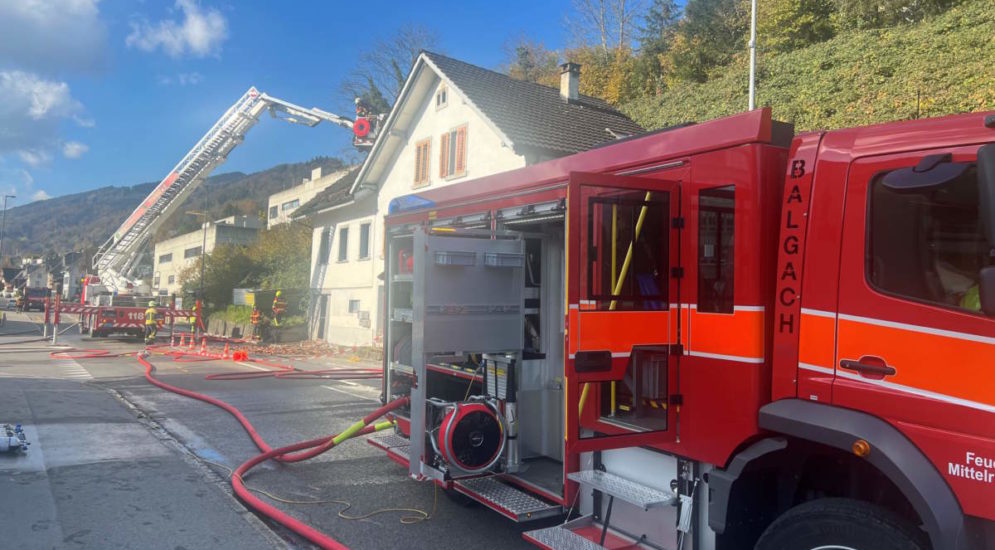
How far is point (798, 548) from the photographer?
3137 millimetres

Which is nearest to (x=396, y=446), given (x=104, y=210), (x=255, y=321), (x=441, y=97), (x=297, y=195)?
(x=441, y=97)

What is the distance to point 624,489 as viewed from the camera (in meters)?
4.18

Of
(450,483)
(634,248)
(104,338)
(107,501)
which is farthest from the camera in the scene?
(104,338)

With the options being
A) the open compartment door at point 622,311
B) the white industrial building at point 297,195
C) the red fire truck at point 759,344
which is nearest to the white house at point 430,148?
the red fire truck at point 759,344

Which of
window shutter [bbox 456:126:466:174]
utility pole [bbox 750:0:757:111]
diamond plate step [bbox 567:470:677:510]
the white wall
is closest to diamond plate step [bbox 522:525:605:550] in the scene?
diamond plate step [bbox 567:470:677:510]

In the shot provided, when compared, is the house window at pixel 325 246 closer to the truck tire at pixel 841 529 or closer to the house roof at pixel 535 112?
the house roof at pixel 535 112

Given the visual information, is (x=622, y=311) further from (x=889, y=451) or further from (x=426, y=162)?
(x=426, y=162)

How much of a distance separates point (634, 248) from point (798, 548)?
1853 millimetres

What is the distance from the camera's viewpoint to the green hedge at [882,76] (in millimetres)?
15178

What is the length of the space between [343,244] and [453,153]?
8.83m

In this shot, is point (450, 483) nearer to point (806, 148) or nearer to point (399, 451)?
point (399, 451)

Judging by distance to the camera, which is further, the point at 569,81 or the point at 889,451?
the point at 569,81

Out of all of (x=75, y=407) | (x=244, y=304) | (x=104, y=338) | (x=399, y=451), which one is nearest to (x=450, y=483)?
(x=399, y=451)

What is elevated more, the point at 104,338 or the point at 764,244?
the point at 764,244
